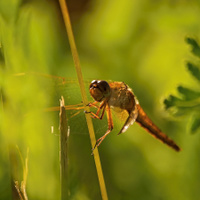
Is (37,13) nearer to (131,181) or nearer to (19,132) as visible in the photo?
(19,132)

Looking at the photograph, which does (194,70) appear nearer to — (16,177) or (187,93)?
(187,93)

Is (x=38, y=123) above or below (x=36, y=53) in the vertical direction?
below

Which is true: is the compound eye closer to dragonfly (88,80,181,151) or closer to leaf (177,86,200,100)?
dragonfly (88,80,181,151)

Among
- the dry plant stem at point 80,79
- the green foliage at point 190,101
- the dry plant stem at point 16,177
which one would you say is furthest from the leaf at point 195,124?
the dry plant stem at point 16,177

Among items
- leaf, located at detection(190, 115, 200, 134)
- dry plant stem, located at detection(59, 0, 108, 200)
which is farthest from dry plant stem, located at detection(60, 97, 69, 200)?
leaf, located at detection(190, 115, 200, 134)

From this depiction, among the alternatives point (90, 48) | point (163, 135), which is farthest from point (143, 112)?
point (90, 48)

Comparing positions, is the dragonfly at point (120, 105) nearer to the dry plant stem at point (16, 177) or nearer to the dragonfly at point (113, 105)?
the dragonfly at point (113, 105)
